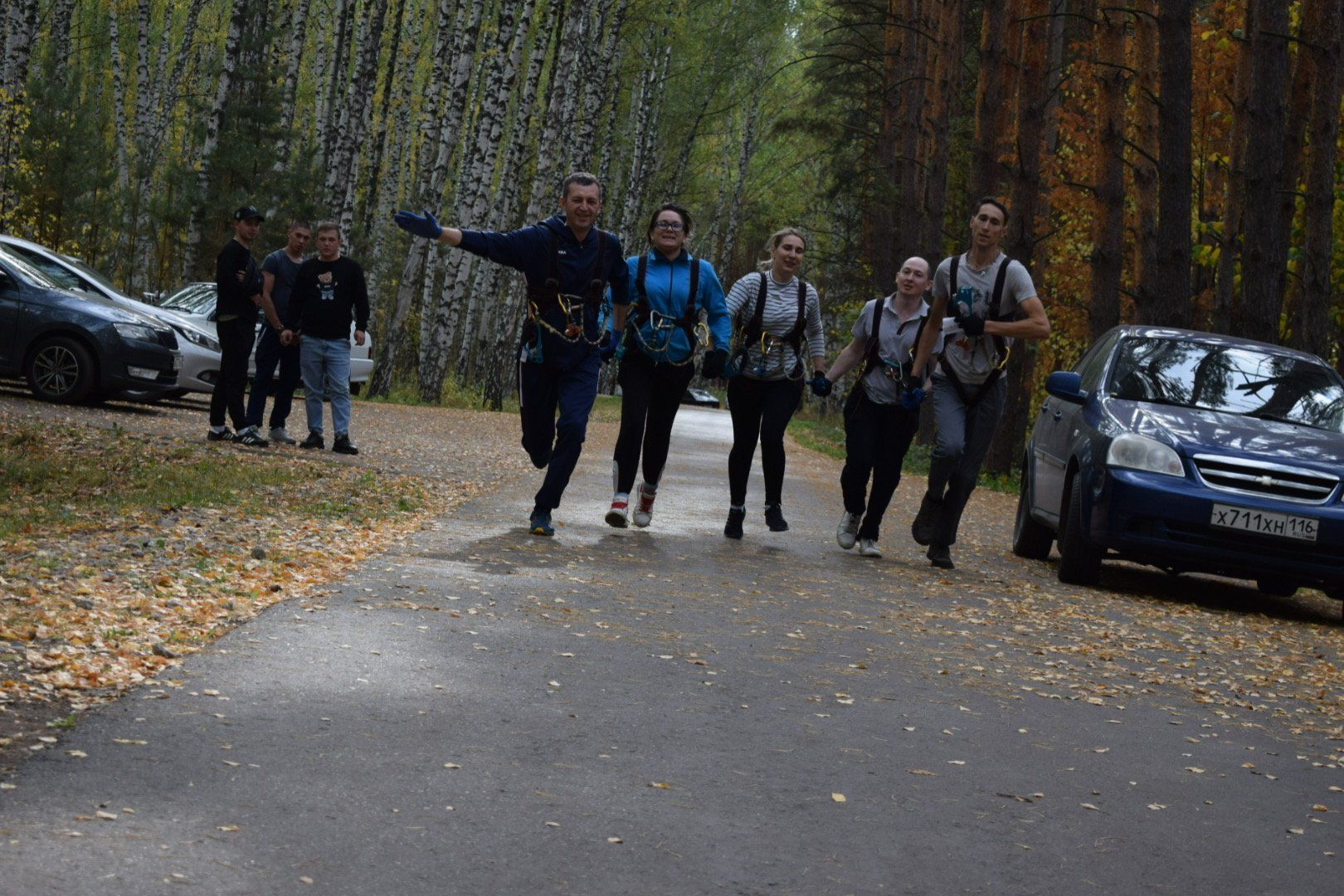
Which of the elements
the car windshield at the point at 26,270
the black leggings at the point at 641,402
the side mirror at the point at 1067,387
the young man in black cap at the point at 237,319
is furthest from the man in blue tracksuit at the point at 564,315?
the car windshield at the point at 26,270


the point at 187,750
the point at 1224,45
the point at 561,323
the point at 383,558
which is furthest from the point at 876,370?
the point at 1224,45

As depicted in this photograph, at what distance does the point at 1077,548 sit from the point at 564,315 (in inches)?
148

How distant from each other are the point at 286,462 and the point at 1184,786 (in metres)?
9.97

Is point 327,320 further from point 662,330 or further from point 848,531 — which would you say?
point 848,531

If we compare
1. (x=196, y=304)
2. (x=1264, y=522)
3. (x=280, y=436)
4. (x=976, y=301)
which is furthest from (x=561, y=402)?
(x=196, y=304)

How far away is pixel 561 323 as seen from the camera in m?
10.6

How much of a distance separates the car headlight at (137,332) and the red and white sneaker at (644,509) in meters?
8.82

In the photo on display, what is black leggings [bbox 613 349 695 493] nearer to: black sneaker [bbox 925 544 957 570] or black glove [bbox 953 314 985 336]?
black glove [bbox 953 314 985 336]

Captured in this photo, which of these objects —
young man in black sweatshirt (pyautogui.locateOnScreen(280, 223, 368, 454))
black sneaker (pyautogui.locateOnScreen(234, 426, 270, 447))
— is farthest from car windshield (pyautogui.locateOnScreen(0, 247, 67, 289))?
black sneaker (pyautogui.locateOnScreen(234, 426, 270, 447))

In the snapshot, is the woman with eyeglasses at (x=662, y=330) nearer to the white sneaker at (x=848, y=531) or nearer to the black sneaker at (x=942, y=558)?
the white sneaker at (x=848, y=531)

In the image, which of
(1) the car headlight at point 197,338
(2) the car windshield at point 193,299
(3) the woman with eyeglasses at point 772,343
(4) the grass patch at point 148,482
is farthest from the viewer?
(2) the car windshield at point 193,299

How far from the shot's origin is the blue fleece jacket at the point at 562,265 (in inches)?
414

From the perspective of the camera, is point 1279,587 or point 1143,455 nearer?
point 1143,455

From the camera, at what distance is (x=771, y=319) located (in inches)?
459
